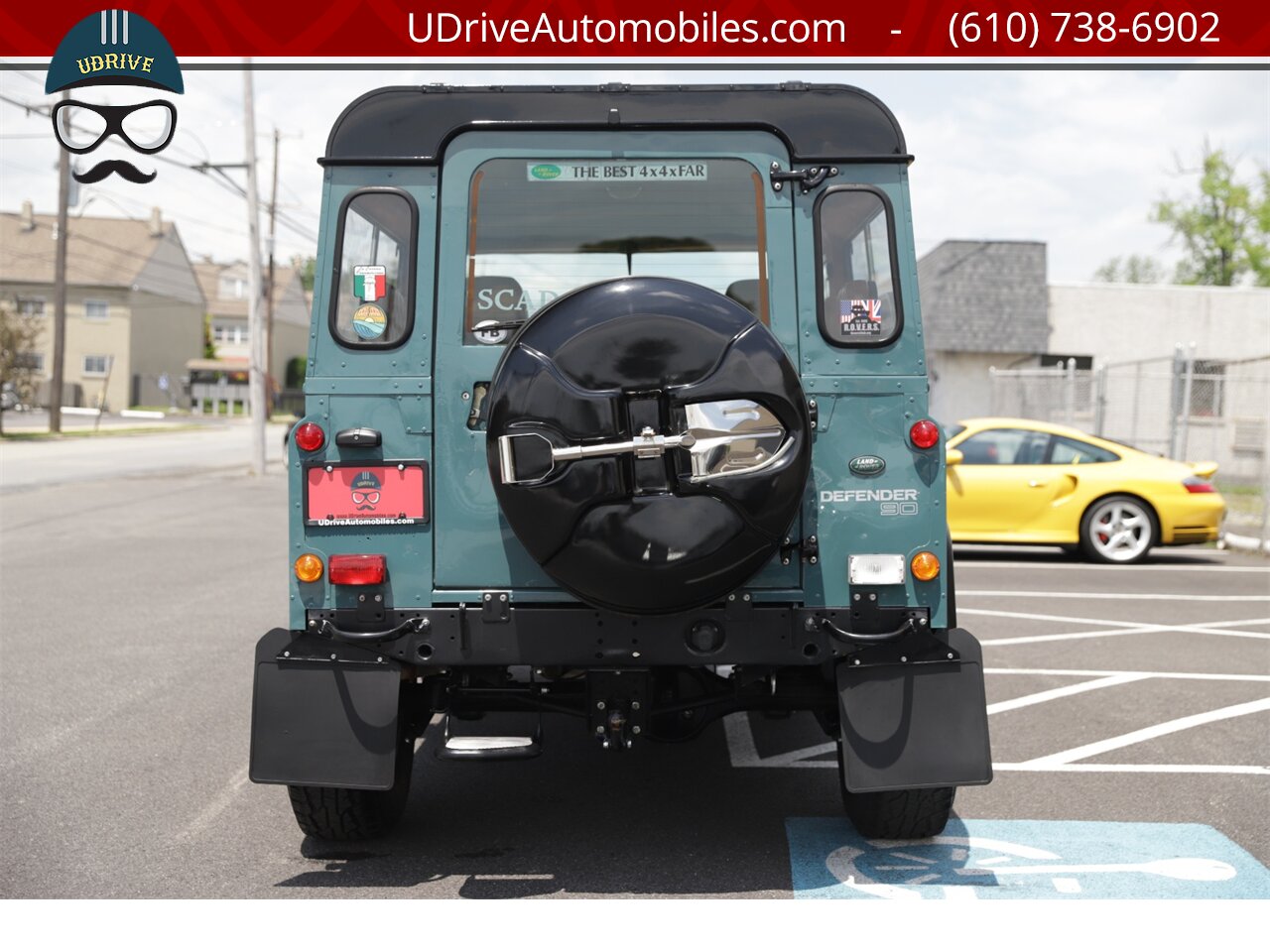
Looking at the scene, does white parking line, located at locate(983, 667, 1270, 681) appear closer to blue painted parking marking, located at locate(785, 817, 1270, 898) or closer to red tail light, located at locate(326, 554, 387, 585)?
blue painted parking marking, located at locate(785, 817, 1270, 898)

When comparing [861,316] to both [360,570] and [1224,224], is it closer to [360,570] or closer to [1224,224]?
[360,570]

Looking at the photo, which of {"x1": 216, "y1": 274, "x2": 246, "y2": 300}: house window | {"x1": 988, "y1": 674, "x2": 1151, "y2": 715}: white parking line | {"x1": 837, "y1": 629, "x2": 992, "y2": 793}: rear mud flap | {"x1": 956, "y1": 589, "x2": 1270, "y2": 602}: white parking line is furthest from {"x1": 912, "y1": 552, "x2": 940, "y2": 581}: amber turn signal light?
{"x1": 216, "y1": 274, "x2": 246, "y2": 300}: house window

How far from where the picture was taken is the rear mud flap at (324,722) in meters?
4.35

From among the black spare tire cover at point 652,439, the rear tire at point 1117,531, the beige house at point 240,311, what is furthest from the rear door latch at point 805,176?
the beige house at point 240,311

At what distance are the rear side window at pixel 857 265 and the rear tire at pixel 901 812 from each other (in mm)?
1516

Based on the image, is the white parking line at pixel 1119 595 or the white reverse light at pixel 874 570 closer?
the white reverse light at pixel 874 570

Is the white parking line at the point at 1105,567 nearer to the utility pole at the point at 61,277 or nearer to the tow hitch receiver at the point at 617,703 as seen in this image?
the tow hitch receiver at the point at 617,703

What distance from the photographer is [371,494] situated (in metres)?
4.50

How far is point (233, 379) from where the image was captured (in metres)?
77.1

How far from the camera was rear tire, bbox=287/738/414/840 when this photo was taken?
4.59 m

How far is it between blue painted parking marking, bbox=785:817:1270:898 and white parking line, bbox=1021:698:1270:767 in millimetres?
976
